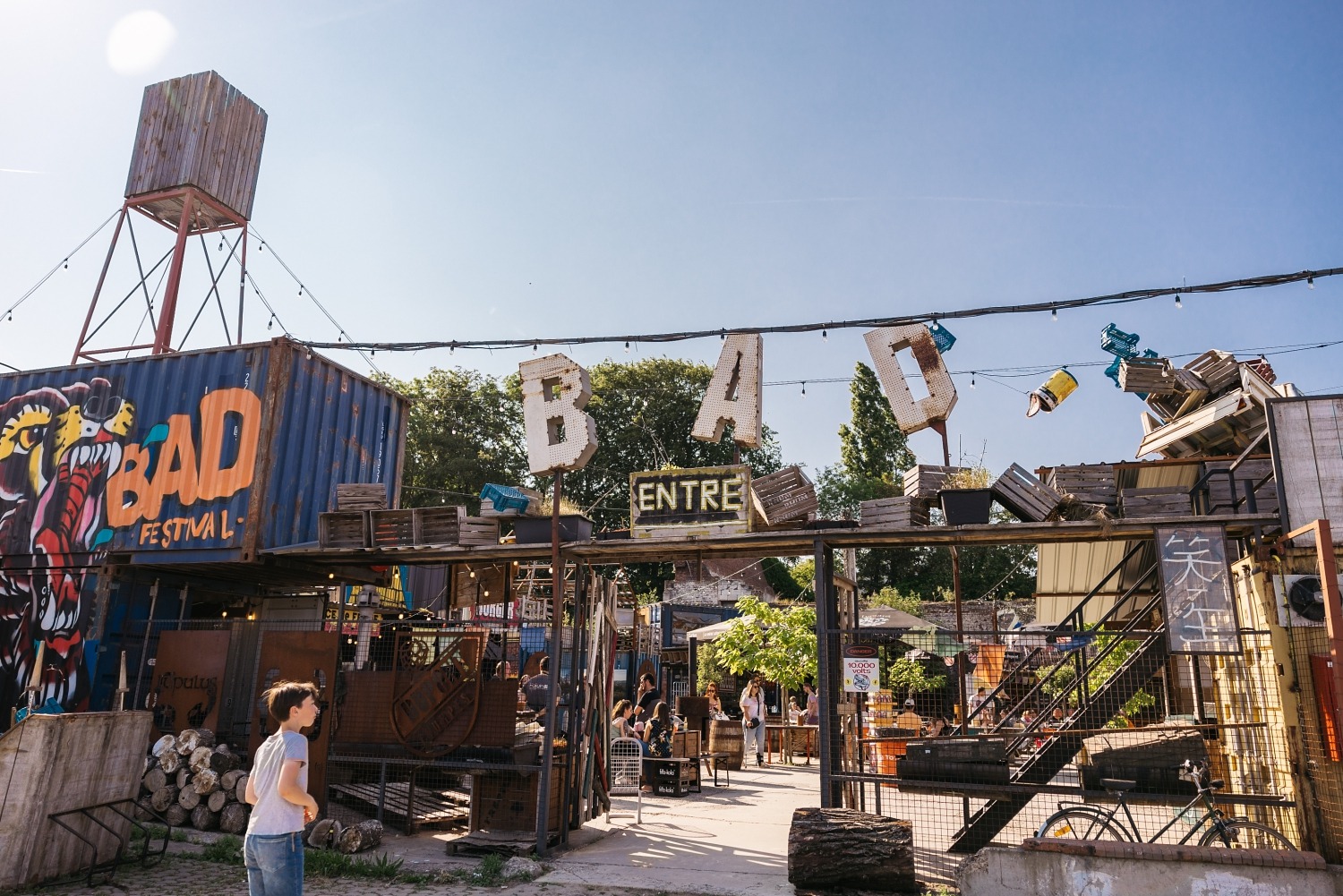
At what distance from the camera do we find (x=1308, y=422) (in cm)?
870

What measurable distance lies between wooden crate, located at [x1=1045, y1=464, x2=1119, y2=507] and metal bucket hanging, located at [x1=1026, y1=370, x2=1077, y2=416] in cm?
320

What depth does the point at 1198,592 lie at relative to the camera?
820 cm

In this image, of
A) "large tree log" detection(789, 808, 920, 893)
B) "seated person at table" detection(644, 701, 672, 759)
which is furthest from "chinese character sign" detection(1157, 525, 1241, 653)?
"seated person at table" detection(644, 701, 672, 759)

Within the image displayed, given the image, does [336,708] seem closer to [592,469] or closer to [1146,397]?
[1146,397]

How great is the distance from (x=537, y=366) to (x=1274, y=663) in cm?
830

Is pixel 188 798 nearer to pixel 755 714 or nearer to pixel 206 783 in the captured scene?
pixel 206 783

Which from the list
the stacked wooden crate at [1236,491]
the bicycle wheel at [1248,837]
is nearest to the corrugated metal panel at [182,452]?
the bicycle wheel at [1248,837]

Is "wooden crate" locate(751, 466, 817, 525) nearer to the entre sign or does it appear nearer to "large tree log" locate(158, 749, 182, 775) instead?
the entre sign

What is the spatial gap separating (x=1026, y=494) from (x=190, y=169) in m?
18.4

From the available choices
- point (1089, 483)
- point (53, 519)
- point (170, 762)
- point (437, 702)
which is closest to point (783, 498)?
point (1089, 483)

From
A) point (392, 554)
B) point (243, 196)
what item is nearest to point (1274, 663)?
point (392, 554)

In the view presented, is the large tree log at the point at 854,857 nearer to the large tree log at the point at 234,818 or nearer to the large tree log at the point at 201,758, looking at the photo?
the large tree log at the point at 234,818

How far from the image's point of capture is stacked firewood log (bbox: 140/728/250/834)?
33.2 ft

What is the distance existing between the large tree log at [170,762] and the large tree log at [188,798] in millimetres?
305
